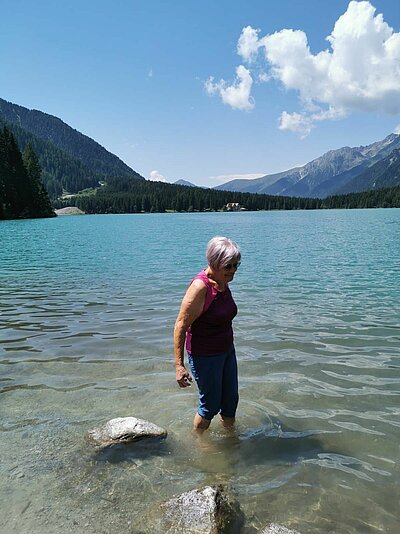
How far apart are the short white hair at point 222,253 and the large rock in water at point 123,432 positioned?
3.10m

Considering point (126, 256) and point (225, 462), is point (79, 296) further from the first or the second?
point (126, 256)

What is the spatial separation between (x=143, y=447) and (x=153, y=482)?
87 centimetres

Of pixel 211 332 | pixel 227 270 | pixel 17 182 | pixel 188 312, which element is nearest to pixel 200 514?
pixel 211 332

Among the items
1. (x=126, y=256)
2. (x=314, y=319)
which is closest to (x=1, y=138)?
(x=126, y=256)

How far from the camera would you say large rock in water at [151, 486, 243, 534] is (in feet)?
14.8

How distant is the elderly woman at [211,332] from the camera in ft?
17.6

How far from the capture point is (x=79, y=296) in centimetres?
1891

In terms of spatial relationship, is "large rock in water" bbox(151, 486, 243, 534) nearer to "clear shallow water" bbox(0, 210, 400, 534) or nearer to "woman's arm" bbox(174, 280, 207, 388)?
"clear shallow water" bbox(0, 210, 400, 534)

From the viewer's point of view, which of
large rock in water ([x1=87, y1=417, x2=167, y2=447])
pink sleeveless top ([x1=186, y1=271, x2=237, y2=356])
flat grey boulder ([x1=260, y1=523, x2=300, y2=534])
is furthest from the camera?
large rock in water ([x1=87, y1=417, x2=167, y2=447])

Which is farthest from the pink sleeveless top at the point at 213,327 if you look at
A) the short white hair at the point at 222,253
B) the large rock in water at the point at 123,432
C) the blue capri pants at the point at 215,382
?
the large rock in water at the point at 123,432

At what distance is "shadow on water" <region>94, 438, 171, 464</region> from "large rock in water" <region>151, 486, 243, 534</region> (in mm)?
1358

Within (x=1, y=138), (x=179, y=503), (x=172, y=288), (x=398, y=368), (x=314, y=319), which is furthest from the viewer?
(x=1, y=138)

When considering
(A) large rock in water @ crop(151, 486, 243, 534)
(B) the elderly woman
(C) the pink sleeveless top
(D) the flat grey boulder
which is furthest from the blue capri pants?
(D) the flat grey boulder

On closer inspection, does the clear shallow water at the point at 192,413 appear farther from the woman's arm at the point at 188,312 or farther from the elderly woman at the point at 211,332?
the woman's arm at the point at 188,312
